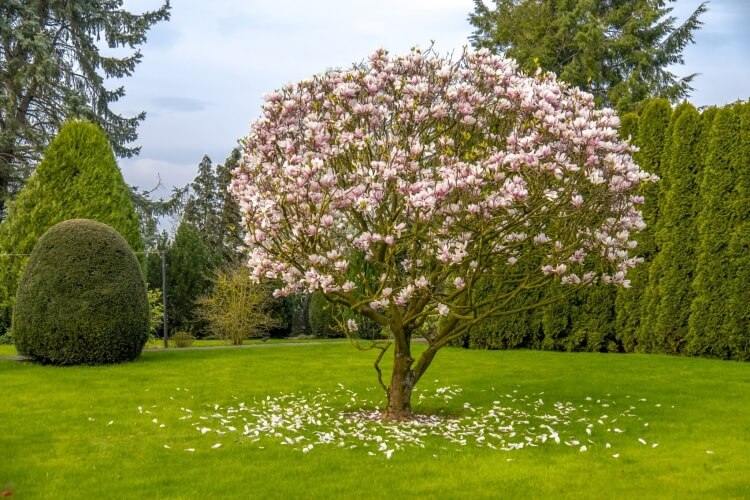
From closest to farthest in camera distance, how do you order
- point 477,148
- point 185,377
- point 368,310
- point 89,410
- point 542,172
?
point 542,172, point 477,148, point 368,310, point 89,410, point 185,377

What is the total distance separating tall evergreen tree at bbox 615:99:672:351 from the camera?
15.3 m

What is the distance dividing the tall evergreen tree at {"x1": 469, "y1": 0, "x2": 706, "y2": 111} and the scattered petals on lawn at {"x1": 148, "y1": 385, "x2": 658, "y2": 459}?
20015 mm

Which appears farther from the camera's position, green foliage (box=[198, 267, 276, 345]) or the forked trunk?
green foliage (box=[198, 267, 276, 345])

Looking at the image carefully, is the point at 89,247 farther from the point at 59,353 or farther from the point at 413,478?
the point at 413,478

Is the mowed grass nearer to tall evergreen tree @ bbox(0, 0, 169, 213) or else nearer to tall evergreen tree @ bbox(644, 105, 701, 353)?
tall evergreen tree @ bbox(644, 105, 701, 353)

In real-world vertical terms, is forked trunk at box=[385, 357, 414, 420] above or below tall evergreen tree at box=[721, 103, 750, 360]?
below

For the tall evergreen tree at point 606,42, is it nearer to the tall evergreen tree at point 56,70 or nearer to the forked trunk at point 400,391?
the tall evergreen tree at point 56,70

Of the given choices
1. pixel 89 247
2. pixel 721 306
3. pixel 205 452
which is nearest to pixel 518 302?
pixel 721 306

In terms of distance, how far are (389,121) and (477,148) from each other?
968 mm

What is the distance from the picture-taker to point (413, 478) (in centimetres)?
650

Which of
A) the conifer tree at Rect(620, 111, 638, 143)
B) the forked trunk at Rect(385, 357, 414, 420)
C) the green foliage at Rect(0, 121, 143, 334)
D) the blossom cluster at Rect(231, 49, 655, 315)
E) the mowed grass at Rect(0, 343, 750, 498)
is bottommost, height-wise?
the mowed grass at Rect(0, 343, 750, 498)

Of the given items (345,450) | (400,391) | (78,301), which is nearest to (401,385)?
(400,391)

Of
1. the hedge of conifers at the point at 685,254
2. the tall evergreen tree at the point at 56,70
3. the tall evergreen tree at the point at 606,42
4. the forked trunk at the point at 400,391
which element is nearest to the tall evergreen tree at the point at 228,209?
the tall evergreen tree at the point at 56,70

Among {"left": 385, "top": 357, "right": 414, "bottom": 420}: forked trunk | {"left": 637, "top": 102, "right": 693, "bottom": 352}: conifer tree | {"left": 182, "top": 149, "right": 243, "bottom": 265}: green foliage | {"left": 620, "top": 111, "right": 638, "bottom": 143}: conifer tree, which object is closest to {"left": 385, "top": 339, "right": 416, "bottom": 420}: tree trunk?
{"left": 385, "top": 357, "right": 414, "bottom": 420}: forked trunk
